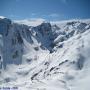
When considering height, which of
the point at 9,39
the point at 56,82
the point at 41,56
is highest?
the point at 9,39

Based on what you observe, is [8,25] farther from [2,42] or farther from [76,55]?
[76,55]

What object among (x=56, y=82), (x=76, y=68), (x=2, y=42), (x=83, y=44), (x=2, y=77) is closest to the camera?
(x=56, y=82)

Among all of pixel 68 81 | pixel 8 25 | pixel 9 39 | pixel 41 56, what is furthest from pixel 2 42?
pixel 68 81

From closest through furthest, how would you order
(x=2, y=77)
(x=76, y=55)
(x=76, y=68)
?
(x=76, y=68) < (x=76, y=55) < (x=2, y=77)

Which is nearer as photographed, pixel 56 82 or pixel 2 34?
pixel 56 82

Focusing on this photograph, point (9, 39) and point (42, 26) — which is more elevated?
point (42, 26)

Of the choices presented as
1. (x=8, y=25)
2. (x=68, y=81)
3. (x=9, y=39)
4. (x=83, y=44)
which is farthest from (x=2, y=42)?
(x=68, y=81)
